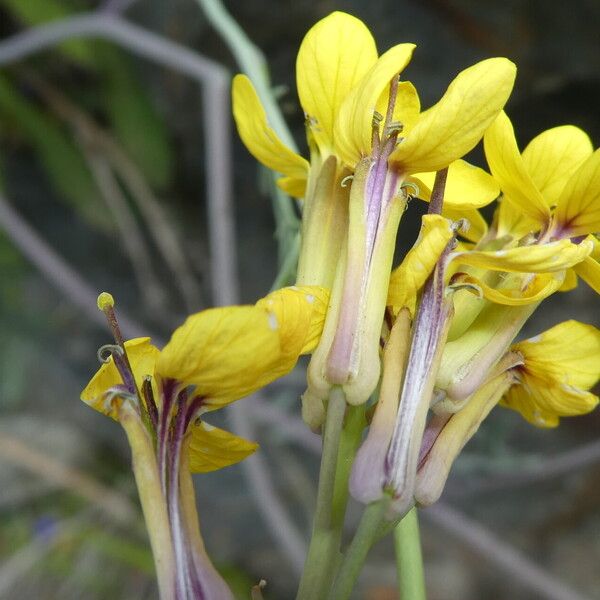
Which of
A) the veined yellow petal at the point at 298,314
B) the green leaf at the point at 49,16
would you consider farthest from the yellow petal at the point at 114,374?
the green leaf at the point at 49,16

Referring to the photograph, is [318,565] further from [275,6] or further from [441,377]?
[275,6]

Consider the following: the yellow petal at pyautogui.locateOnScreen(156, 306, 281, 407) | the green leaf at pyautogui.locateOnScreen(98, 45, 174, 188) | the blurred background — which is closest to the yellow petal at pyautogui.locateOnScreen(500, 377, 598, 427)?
the yellow petal at pyautogui.locateOnScreen(156, 306, 281, 407)

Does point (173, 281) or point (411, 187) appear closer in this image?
point (411, 187)

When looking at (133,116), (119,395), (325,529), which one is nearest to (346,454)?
(325,529)

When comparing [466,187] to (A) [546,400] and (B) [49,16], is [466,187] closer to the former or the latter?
(A) [546,400]

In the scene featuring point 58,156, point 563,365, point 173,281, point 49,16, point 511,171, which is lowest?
point 563,365

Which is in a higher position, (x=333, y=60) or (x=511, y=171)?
(x=333, y=60)

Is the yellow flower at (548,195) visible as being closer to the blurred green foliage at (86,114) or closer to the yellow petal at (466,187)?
the yellow petal at (466,187)

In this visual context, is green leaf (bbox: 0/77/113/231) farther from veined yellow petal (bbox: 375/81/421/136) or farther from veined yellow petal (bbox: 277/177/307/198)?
veined yellow petal (bbox: 375/81/421/136)
